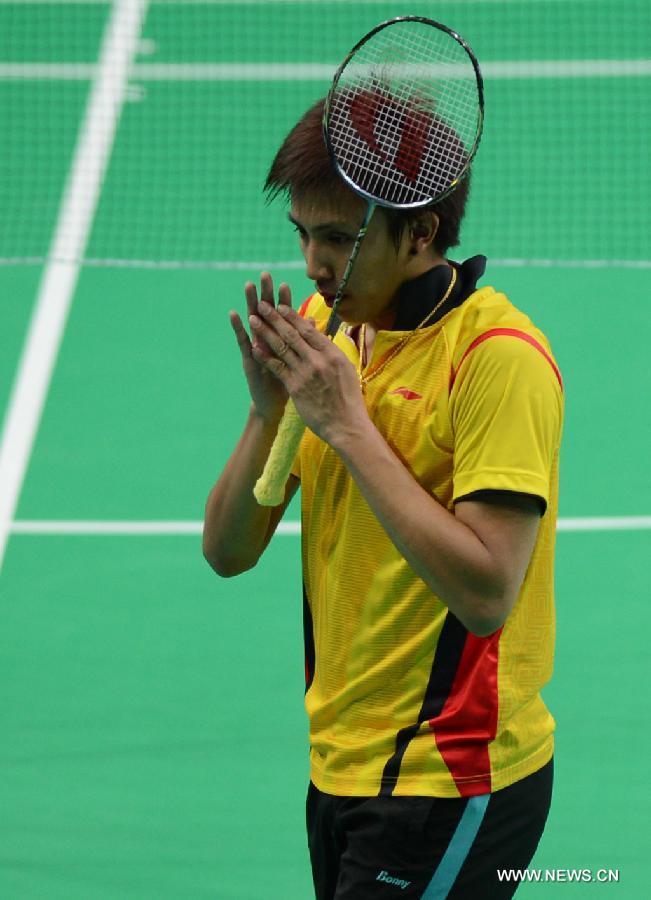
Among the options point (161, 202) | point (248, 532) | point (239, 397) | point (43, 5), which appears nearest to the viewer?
point (248, 532)

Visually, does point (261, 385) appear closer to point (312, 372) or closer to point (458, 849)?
point (312, 372)

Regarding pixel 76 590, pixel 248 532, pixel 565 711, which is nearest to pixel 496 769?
pixel 248 532

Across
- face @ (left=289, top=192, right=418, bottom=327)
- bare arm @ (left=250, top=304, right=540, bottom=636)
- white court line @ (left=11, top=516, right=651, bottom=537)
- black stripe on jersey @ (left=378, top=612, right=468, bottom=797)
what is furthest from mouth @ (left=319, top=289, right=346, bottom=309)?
white court line @ (left=11, top=516, right=651, bottom=537)

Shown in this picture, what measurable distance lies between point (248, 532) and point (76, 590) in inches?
132

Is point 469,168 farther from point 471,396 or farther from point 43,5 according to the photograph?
point 43,5

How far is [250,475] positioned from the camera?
10.3 ft

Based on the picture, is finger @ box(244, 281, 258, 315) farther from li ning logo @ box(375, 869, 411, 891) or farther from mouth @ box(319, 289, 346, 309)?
li ning logo @ box(375, 869, 411, 891)

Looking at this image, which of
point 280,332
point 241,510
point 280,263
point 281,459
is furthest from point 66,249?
point 280,332

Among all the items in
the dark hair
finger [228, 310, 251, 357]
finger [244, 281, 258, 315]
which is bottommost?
finger [228, 310, 251, 357]

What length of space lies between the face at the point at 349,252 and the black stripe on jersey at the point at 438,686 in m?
0.59

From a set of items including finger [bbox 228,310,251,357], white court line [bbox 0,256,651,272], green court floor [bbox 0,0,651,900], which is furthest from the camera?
white court line [bbox 0,256,651,272]

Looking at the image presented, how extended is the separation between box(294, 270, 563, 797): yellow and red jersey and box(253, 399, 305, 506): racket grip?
0.31 feet

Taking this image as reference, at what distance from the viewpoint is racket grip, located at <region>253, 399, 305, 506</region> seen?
9.66 ft

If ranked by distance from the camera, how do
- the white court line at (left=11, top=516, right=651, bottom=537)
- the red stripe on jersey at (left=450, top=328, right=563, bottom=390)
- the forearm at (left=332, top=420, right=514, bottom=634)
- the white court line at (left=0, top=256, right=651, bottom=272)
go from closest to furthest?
1. the forearm at (left=332, top=420, right=514, bottom=634)
2. the red stripe on jersey at (left=450, top=328, right=563, bottom=390)
3. the white court line at (left=11, top=516, right=651, bottom=537)
4. the white court line at (left=0, top=256, right=651, bottom=272)
